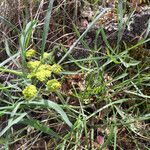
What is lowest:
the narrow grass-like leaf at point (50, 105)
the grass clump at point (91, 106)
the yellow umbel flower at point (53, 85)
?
the grass clump at point (91, 106)

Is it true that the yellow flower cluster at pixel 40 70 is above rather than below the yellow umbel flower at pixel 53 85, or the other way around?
above

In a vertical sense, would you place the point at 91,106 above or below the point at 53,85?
below

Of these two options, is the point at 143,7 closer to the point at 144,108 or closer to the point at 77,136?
the point at 144,108

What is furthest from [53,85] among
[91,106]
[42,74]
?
[91,106]

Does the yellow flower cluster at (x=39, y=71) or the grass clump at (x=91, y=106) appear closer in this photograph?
the yellow flower cluster at (x=39, y=71)

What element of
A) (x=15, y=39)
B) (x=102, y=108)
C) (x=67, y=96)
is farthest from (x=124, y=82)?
(x=15, y=39)

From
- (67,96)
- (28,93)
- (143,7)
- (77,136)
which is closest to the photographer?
(28,93)

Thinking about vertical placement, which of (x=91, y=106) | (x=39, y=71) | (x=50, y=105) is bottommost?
(x=91, y=106)

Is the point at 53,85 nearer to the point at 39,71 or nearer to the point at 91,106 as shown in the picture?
the point at 39,71

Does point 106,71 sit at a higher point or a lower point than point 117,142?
higher

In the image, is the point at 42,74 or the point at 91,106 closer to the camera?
the point at 42,74

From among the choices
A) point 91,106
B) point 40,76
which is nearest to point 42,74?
point 40,76
